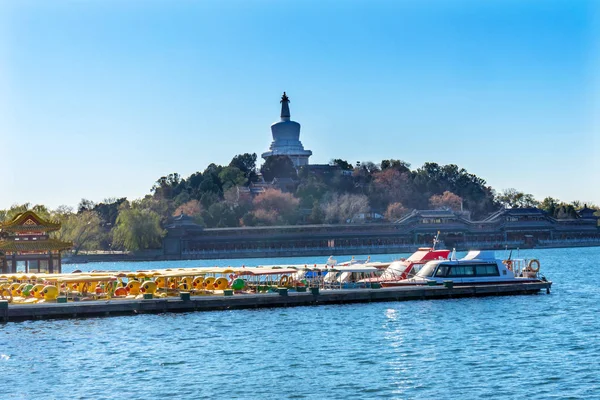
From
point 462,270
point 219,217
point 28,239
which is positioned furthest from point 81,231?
point 462,270

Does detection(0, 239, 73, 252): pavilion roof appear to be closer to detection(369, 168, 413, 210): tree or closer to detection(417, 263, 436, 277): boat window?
detection(417, 263, 436, 277): boat window

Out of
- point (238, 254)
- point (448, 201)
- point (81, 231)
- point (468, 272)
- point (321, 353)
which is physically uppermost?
point (448, 201)

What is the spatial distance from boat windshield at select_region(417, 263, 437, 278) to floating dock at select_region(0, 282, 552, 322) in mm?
1877

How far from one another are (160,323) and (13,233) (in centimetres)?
2793

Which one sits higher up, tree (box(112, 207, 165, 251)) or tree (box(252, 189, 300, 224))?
tree (box(252, 189, 300, 224))

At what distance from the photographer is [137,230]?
151 metres

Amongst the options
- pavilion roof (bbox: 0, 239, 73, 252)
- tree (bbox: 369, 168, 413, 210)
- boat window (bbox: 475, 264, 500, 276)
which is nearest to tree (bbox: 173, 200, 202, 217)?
tree (bbox: 369, 168, 413, 210)

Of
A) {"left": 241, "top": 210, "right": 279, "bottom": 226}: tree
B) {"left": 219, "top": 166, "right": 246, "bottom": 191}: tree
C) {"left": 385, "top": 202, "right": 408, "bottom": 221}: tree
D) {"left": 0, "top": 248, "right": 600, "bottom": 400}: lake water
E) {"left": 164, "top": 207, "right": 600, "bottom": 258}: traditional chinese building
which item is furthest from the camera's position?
{"left": 219, "top": 166, "right": 246, "bottom": 191}: tree

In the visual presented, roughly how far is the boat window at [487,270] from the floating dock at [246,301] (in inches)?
46.9

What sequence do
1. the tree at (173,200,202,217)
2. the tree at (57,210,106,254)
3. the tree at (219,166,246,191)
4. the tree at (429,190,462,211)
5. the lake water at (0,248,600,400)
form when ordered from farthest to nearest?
the tree at (219,166,246,191) < the tree at (429,190,462,211) < the tree at (173,200,202,217) < the tree at (57,210,106,254) < the lake water at (0,248,600,400)

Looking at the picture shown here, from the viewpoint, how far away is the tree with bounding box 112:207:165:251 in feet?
493

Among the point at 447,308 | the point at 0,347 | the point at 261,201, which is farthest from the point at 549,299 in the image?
the point at 261,201

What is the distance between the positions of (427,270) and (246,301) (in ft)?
37.3

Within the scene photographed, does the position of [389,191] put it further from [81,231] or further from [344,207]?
[81,231]
